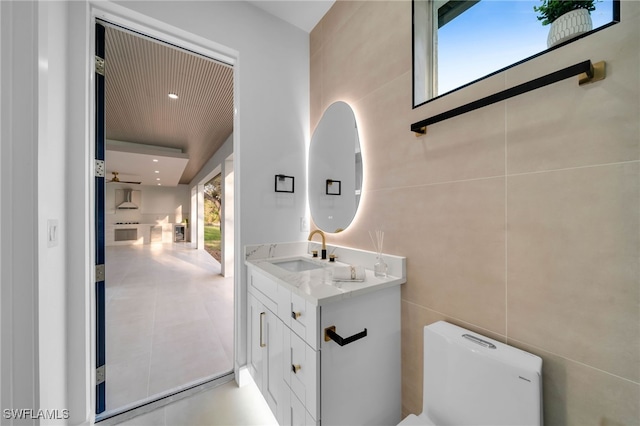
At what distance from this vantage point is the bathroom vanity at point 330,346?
1063 millimetres

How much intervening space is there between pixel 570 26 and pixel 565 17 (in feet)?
0.16

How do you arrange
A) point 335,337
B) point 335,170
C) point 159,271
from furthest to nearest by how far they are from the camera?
point 159,271 → point 335,170 → point 335,337

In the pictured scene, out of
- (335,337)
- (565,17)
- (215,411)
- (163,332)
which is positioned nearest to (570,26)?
(565,17)

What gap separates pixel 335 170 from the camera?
74.3 inches

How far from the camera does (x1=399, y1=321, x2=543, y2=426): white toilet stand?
0.80 metres

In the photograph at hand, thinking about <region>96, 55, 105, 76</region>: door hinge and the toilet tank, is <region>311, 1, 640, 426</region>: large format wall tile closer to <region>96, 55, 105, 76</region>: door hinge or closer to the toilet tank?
the toilet tank

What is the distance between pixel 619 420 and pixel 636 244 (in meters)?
0.53

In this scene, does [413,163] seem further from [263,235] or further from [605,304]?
[263,235]

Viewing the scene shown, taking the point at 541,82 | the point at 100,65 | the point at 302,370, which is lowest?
the point at 302,370

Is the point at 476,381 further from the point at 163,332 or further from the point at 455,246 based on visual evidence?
the point at 163,332

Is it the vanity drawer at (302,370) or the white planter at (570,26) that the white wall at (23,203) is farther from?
the white planter at (570,26)

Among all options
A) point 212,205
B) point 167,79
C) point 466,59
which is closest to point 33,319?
point 466,59

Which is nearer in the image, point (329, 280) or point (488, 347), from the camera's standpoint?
point (488, 347)

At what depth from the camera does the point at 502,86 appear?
0.99 meters
